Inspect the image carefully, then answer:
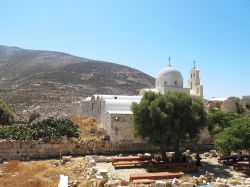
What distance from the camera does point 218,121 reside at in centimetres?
2884

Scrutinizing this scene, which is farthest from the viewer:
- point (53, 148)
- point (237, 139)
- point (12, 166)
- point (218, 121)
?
point (218, 121)

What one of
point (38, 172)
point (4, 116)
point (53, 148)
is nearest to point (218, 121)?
point (53, 148)

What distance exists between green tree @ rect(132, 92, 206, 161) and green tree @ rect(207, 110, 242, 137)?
17.2ft

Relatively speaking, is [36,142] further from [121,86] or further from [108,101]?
[121,86]

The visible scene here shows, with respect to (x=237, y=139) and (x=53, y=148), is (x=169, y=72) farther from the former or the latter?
(x=237, y=139)

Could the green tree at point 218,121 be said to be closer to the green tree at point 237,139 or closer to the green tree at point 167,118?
the green tree at point 167,118

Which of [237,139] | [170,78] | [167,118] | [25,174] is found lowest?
[25,174]

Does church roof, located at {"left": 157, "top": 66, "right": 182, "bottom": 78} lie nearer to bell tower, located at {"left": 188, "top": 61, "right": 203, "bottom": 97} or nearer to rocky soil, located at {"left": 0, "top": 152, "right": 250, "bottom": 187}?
bell tower, located at {"left": 188, "top": 61, "right": 203, "bottom": 97}

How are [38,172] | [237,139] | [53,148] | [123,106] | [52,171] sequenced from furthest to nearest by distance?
1. [123,106]
2. [53,148]
3. [52,171]
4. [38,172]
5. [237,139]

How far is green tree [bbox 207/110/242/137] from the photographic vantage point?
28.5m

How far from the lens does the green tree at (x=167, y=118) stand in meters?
22.4

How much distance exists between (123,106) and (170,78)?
276 inches

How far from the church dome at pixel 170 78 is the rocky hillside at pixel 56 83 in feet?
78.4

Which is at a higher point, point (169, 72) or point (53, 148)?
point (169, 72)
